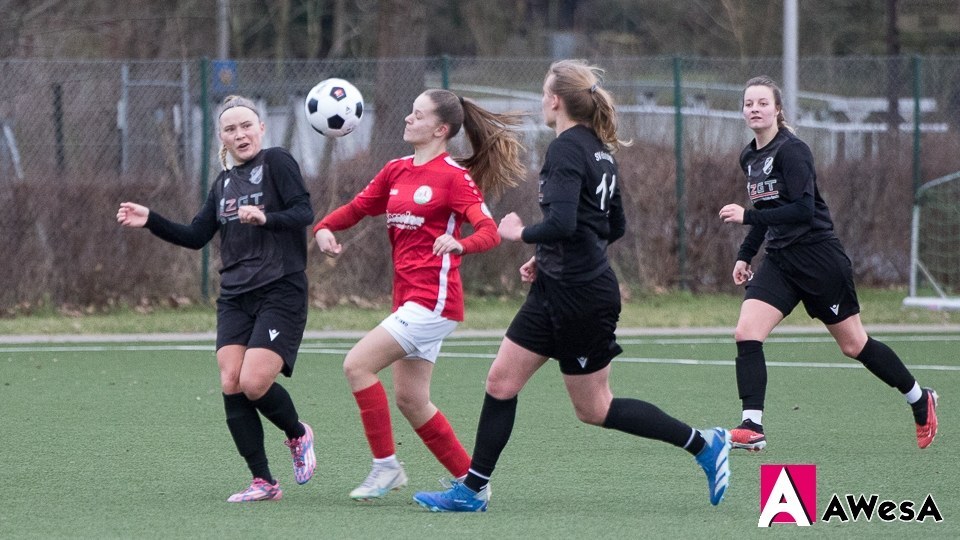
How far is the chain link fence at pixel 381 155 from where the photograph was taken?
14984mm

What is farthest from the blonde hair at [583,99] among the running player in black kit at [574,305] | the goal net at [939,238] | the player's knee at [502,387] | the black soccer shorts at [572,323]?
the goal net at [939,238]

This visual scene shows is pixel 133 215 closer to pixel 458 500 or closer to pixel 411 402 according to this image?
pixel 411 402

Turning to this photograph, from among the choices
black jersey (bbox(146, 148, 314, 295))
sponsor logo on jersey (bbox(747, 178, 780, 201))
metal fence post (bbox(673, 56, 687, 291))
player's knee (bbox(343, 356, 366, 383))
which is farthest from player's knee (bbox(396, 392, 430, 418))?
metal fence post (bbox(673, 56, 687, 291))

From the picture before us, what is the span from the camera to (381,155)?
1588 centimetres

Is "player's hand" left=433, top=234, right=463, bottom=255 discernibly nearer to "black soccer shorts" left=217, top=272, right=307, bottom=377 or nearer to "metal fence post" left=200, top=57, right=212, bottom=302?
"black soccer shorts" left=217, top=272, right=307, bottom=377

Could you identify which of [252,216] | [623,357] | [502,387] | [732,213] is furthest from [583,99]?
[623,357]

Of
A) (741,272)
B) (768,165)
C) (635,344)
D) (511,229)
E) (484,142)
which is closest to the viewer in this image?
(511,229)

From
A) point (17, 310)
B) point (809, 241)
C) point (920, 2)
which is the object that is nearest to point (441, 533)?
point (809, 241)

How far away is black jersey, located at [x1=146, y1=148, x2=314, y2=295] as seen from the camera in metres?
6.59

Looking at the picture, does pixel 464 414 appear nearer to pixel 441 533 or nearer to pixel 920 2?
pixel 441 533

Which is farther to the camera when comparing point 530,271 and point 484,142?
point 484,142

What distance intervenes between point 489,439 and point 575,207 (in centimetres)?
106

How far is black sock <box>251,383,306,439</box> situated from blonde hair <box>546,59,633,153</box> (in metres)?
1.80

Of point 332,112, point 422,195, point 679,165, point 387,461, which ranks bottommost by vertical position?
point 387,461
